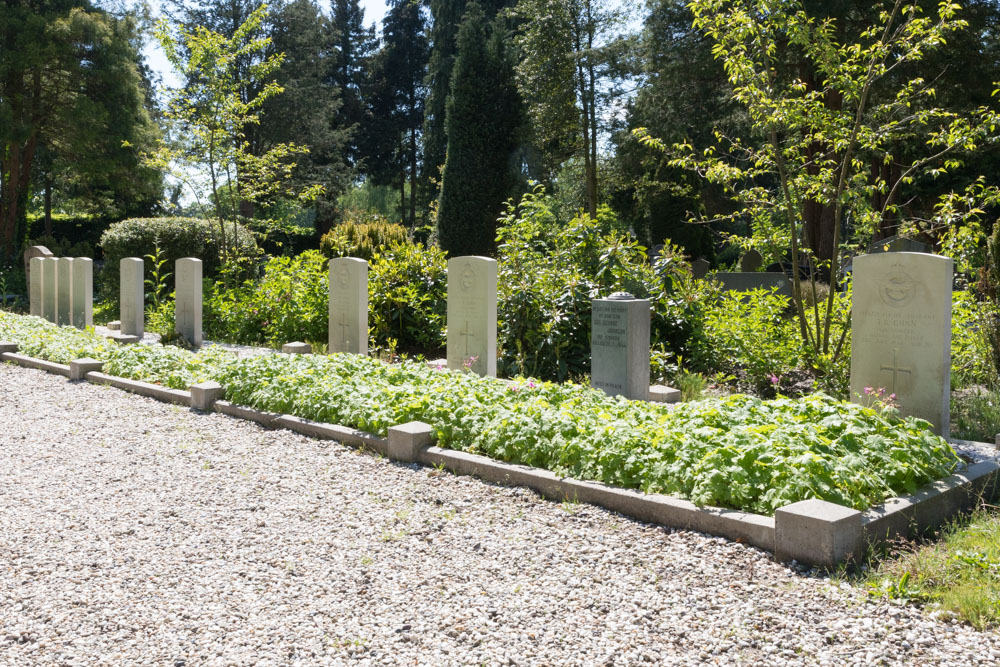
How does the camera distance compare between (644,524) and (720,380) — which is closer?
(644,524)

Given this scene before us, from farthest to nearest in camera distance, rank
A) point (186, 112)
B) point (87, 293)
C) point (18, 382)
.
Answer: point (186, 112)
point (87, 293)
point (18, 382)

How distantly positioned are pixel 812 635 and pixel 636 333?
421 cm

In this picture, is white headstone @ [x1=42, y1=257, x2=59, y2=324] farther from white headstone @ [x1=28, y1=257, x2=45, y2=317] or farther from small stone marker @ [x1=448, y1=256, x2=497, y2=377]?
small stone marker @ [x1=448, y1=256, x2=497, y2=377]

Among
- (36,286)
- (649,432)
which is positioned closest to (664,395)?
(649,432)

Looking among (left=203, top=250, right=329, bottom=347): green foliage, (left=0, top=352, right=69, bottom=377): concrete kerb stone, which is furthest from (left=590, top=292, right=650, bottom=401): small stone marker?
(left=0, top=352, right=69, bottom=377): concrete kerb stone

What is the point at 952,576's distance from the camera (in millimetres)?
3314

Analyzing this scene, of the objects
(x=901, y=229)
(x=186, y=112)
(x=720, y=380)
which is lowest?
(x=720, y=380)

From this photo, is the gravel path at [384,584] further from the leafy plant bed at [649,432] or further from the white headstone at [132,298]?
the white headstone at [132,298]

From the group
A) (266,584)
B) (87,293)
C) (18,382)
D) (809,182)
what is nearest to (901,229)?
(809,182)

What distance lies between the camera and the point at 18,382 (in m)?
8.91

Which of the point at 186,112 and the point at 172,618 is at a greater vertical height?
the point at 186,112

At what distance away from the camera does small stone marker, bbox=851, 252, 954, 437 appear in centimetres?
563

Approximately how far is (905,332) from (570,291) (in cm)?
374

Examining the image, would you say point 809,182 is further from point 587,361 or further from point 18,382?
point 18,382
